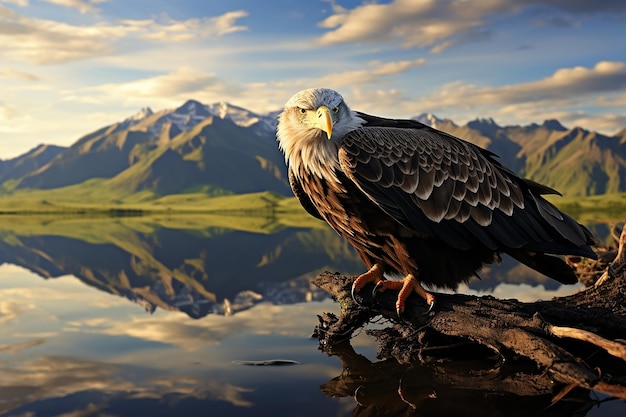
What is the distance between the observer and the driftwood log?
6.73 metres

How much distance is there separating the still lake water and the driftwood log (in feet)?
0.57

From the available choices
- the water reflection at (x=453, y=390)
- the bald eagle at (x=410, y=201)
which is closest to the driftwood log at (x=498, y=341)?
the water reflection at (x=453, y=390)

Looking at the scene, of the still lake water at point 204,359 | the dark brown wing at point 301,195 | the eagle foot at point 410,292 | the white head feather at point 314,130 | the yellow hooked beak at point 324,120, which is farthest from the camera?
the dark brown wing at point 301,195

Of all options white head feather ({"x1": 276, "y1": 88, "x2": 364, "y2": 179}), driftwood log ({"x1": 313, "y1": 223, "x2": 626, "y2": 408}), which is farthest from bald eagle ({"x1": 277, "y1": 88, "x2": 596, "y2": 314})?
driftwood log ({"x1": 313, "y1": 223, "x2": 626, "y2": 408})

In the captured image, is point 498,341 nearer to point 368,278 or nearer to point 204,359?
point 368,278

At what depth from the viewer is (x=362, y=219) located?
7.56m

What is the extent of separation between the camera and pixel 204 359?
8.73 m

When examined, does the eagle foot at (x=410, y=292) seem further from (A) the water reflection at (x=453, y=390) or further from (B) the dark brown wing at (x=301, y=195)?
(B) the dark brown wing at (x=301, y=195)

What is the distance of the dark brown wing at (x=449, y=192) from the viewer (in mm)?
7488

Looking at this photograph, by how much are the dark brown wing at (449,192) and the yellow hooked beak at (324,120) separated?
43cm

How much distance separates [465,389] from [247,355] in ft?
11.2

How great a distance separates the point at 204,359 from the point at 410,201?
12.6 feet

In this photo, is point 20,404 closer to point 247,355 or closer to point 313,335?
point 247,355

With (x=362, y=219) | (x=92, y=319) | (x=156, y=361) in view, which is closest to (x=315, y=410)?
(x=362, y=219)
